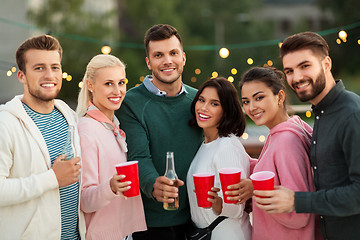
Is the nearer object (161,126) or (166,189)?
(166,189)

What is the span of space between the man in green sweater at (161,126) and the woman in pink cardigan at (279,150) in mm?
554

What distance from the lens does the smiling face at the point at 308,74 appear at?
239cm

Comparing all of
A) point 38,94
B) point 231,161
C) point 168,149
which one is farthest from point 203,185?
point 38,94

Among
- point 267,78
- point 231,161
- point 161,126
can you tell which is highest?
point 267,78

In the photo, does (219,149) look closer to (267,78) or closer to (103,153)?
(267,78)

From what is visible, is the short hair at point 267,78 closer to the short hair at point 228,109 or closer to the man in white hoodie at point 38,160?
the short hair at point 228,109

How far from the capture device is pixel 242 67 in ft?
90.3

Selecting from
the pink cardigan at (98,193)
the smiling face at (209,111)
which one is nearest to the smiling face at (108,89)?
the pink cardigan at (98,193)

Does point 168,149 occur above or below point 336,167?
above

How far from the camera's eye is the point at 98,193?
8.79 ft

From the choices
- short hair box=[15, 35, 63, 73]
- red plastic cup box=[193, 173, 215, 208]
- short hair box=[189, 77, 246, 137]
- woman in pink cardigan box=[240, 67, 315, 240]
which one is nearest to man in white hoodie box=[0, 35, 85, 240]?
short hair box=[15, 35, 63, 73]

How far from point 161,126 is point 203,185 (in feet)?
2.25

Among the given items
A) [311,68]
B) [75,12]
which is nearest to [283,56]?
[311,68]

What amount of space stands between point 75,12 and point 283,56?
20.1 m
